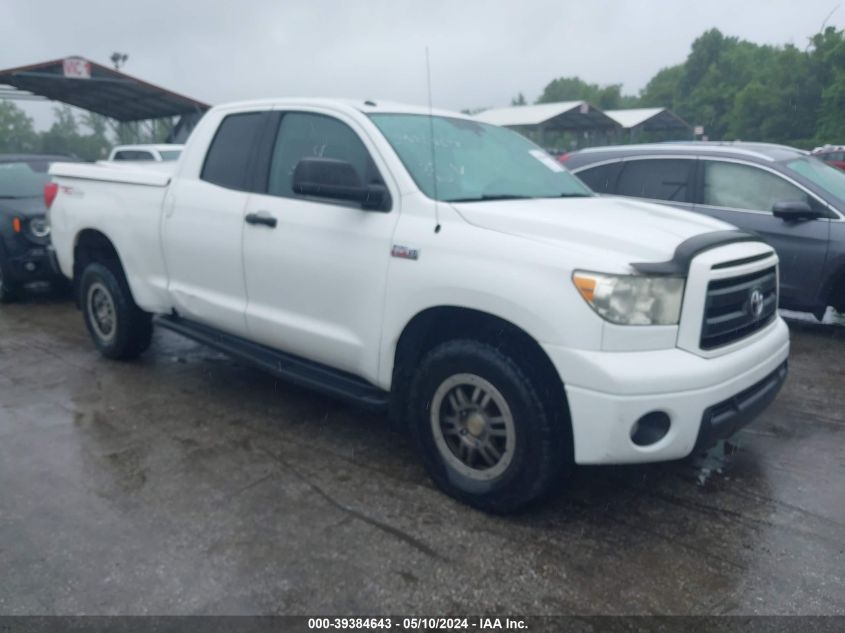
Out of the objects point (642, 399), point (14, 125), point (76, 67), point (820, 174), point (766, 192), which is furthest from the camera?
point (14, 125)

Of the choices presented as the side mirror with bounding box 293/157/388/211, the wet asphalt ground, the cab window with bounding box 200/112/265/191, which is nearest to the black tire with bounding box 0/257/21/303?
the wet asphalt ground

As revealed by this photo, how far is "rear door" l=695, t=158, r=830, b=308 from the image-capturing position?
6.20 m

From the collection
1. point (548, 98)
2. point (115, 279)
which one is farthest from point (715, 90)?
point (115, 279)

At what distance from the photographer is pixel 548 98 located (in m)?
127

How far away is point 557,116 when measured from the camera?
2891 centimetres

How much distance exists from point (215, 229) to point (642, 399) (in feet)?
9.29

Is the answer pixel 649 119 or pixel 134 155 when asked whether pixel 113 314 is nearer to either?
pixel 134 155

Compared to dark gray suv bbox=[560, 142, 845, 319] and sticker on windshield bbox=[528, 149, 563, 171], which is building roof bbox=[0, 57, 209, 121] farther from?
sticker on windshield bbox=[528, 149, 563, 171]

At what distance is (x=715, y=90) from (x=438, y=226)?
74.3 m

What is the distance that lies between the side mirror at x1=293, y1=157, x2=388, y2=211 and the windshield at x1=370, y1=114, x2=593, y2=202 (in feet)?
0.84

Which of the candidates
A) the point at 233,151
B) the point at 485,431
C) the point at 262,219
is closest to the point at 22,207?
the point at 233,151

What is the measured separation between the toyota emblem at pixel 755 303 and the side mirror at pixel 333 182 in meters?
1.82

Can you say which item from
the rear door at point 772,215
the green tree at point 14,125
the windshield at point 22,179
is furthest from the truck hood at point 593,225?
the green tree at point 14,125

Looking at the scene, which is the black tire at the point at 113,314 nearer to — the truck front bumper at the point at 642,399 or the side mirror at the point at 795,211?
the truck front bumper at the point at 642,399
